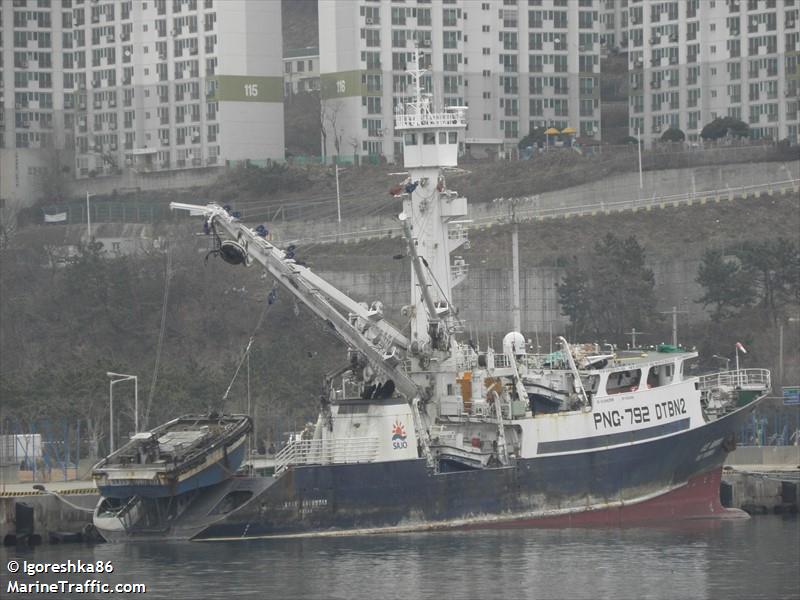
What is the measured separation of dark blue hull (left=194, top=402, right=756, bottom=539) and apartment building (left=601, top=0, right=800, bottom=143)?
62.8 m

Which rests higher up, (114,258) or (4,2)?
(4,2)

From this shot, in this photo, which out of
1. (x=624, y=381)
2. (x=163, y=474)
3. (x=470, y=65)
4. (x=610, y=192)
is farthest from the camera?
(x=470, y=65)

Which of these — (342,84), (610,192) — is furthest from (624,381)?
(342,84)

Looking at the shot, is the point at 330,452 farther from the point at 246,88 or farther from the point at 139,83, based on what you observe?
the point at 139,83

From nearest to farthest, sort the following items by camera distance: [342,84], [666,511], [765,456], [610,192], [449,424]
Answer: [449,424], [666,511], [765,456], [610,192], [342,84]

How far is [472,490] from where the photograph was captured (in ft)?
206

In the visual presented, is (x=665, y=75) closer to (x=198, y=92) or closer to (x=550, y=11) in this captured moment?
(x=550, y=11)

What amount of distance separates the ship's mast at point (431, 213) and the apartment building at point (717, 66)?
208 ft

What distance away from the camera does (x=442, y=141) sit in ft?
217

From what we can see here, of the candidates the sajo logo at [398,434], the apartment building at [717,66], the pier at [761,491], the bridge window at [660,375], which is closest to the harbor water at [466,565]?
the sajo logo at [398,434]

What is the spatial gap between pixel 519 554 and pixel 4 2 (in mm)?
89325

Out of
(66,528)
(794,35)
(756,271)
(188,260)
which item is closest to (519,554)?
(66,528)

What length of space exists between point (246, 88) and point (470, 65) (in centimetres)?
1406
